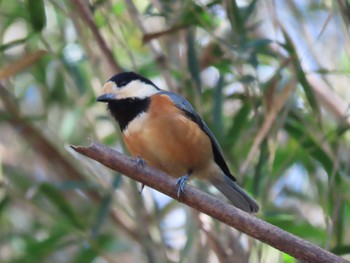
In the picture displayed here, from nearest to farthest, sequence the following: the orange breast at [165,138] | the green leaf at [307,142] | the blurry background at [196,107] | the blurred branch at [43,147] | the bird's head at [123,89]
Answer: the orange breast at [165,138] < the bird's head at [123,89] < the blurry background at [196,107] < the green leaf at [307,142] < the blurred branch at [43,147]

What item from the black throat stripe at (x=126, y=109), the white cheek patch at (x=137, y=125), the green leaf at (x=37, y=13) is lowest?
the white cheek patch at (x=137, y=125)

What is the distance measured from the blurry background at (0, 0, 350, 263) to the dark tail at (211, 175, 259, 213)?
0.21 ft

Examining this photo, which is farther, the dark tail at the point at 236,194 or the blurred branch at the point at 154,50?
the blurred branch at the point at 154,50

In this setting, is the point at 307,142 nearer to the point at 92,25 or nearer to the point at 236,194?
the point at 236,194

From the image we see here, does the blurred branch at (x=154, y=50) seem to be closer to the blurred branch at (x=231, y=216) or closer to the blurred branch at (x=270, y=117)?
the blurred branch at (x=270, y=117)

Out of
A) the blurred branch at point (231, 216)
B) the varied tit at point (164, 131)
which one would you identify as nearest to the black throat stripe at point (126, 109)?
the varied tit at point (164, 131)

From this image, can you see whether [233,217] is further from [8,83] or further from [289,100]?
[8,83]

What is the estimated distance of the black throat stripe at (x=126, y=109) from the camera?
2.72 metres

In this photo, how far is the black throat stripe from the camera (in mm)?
2723

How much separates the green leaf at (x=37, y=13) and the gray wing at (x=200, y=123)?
0.54 meters

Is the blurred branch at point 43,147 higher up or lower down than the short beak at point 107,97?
lower down

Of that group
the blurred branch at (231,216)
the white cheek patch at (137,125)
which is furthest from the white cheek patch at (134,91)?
the blurred branch at (231,216)

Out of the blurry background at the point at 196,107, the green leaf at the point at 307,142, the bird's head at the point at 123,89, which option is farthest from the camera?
the green leaf at the point at 307,142

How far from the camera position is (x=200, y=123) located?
9.40 ft
